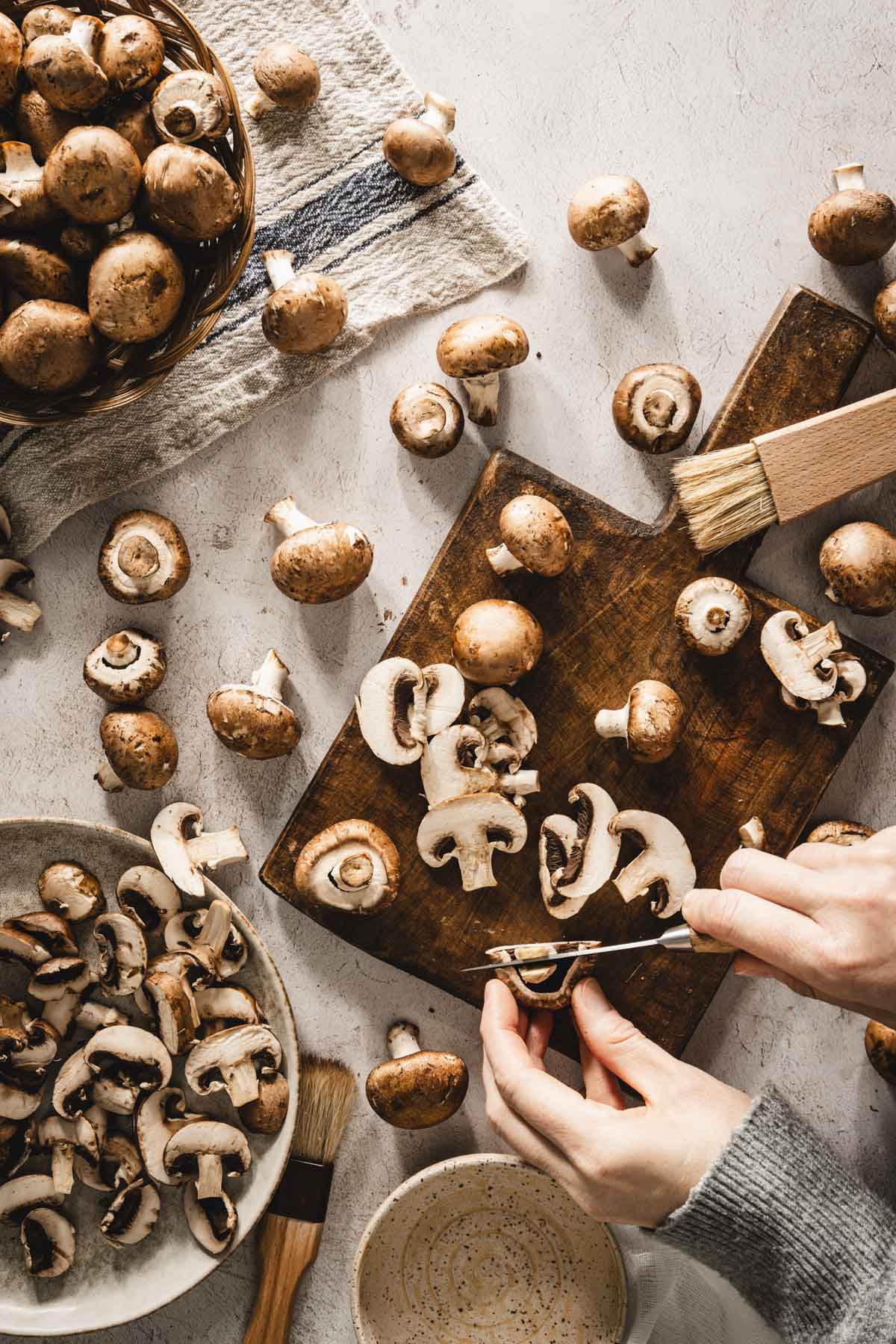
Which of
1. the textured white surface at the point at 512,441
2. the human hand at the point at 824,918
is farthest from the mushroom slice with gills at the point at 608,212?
the human hand at the point at 824,918

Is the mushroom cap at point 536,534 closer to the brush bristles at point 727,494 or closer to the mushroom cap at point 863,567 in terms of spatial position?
the brush bristles at point 727,494

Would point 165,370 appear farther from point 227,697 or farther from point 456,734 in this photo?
point 456,734

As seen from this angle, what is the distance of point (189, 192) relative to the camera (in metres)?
2.22

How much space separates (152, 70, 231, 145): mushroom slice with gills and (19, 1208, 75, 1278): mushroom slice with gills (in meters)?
2.86

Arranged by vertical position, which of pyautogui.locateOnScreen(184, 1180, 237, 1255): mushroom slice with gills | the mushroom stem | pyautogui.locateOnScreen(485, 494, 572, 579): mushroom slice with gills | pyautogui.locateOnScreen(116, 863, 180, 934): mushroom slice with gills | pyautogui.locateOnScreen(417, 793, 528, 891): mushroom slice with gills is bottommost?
pyautogui.locateOnScreen(184, 1180, 237, 1255): mushroom slice with gills

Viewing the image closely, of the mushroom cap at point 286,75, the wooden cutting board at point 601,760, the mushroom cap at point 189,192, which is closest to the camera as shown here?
the mushroom cap at point 189,192

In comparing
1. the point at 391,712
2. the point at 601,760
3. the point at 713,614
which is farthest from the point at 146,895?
the point at 713,614

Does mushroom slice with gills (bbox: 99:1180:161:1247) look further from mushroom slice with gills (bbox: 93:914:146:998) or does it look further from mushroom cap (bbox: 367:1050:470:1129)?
mushroom cap (bbox: 367:1050:470:1129)

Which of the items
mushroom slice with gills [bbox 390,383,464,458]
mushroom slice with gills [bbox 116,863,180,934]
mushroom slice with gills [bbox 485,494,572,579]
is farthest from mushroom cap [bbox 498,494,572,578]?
mushroom slice with gills [bbox 116,863,180,934]

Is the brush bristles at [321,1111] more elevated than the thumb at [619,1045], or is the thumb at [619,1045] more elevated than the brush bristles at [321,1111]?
the thumb at [619,1045]

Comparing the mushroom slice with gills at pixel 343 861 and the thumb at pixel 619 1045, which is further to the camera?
the mushroom slice with gills at pixel 343 861

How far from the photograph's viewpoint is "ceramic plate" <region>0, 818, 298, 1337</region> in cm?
267

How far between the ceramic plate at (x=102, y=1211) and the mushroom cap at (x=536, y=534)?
4.11ft

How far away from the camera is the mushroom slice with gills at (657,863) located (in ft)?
8.84
